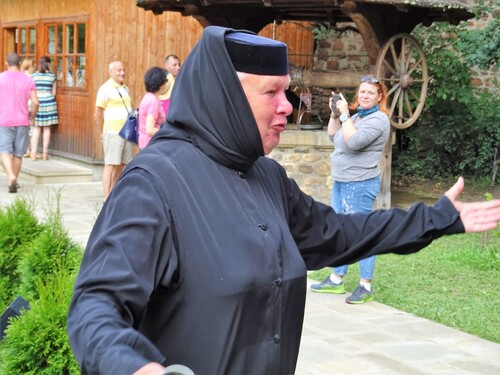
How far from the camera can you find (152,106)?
30.4 ft

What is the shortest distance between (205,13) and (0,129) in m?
3.34

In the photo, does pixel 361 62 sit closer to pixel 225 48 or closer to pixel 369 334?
pixel 369 334

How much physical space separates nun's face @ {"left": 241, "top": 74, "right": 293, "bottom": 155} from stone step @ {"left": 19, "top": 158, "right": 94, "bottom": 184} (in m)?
11.9

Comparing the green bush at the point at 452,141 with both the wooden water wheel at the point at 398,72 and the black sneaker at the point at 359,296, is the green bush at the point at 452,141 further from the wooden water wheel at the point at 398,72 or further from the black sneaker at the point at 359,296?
Answer: the black sneaker at the point at 359,296

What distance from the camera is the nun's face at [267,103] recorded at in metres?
2.49

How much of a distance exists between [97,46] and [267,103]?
12.3 metres

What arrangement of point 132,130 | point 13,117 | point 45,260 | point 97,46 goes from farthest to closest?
point 97,46 → point 13,117 → point 132,130 → point 45,260

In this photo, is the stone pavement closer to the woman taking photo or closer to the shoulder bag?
the woman taking photo

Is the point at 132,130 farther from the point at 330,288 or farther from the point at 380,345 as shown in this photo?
the point at 380,345

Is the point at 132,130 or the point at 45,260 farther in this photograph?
the point at 132,130

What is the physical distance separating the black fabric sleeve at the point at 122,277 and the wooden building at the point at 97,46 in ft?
38.8

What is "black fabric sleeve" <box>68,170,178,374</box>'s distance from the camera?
201cm

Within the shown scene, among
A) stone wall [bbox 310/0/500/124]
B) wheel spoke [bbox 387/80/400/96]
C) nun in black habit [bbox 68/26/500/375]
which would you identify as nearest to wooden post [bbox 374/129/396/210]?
wheel spoke [bbox 387/80/400/96]

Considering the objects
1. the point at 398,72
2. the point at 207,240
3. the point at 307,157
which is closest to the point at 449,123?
the point at 398,72
